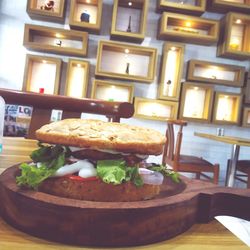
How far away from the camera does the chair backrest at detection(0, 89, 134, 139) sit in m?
1.57

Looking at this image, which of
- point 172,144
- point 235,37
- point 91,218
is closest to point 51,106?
point 91,218

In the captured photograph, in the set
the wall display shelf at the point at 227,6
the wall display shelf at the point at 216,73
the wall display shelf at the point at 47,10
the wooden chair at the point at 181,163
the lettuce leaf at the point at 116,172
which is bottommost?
the wooden chair at the point at 181,163

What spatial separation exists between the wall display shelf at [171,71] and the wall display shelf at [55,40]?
1.12 metres

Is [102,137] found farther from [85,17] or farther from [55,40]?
[55,40]

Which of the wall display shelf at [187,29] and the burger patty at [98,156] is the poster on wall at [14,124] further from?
the burger patty at [98,156]

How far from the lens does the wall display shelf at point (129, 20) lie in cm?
354

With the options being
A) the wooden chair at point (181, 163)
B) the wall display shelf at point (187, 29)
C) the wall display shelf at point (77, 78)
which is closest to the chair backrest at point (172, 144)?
the wooden chair at point (181, 163)

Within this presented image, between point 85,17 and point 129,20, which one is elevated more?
point 129,20

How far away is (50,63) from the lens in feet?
12.1

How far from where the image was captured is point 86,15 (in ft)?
11.8

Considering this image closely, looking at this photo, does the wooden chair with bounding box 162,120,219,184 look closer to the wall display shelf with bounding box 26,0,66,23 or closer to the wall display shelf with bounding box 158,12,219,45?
the wall display shelf with bounding box 158,12,219,45

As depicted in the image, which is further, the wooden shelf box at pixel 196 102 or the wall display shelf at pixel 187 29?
the wooden shelf box at pixel 196 102

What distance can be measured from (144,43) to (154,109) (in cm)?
96

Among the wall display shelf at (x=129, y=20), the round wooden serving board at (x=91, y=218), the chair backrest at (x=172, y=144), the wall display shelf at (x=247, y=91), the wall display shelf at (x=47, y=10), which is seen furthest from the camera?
the wall display shelf at (x=247, y=91)
